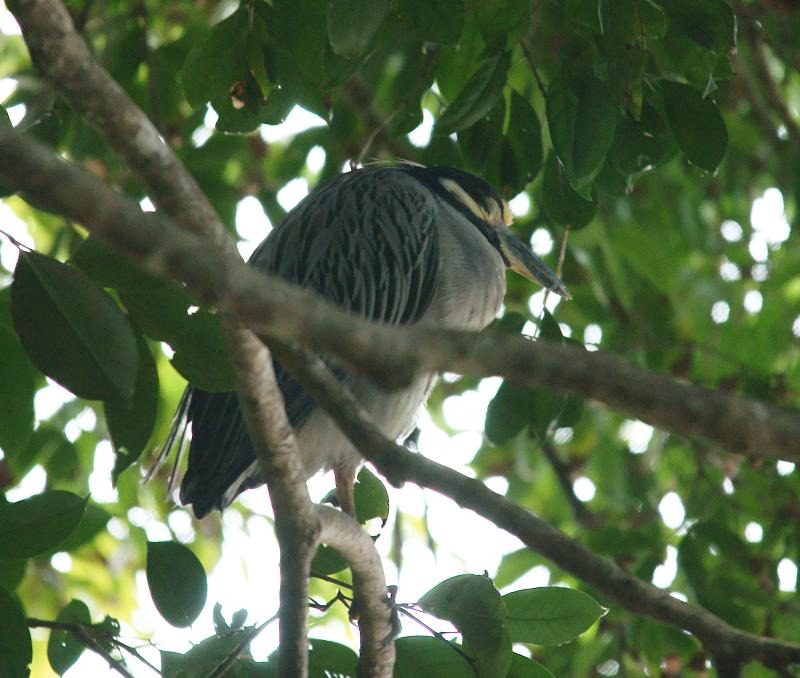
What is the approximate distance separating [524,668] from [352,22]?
1.10 m

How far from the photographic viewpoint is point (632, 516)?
383 cm

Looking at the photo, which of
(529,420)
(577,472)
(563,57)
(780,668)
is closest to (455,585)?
(780,668)

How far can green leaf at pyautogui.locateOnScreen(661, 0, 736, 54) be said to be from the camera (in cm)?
176

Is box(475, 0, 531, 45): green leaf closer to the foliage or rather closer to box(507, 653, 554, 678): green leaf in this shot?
the foliage

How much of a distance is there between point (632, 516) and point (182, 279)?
318 cm

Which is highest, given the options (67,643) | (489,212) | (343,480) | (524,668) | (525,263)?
(489,212)

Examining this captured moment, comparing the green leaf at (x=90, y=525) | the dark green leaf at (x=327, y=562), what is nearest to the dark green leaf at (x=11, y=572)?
the green leaf at (x=90, y=525)

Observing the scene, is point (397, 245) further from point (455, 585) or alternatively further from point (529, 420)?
point (455, 585)

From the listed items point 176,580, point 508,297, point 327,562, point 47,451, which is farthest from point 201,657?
point 508,297

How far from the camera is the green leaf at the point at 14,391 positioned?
6.14 ft

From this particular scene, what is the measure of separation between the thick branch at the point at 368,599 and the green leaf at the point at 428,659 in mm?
27

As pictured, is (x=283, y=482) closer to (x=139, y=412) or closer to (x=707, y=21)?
(x=139, y=412)

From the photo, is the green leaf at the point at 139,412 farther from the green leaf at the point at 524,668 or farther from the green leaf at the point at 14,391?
the green leaf at the point at 524,668

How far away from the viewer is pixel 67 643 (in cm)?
A: 196
